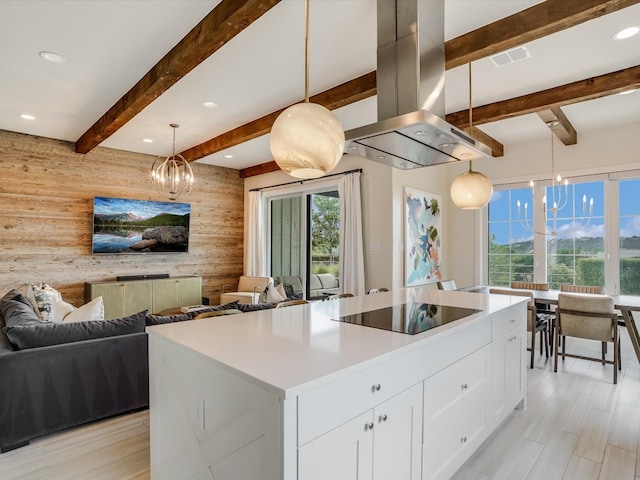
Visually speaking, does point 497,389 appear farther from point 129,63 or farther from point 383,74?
point 129,63

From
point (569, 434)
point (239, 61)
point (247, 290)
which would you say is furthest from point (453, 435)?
point (247, 290)

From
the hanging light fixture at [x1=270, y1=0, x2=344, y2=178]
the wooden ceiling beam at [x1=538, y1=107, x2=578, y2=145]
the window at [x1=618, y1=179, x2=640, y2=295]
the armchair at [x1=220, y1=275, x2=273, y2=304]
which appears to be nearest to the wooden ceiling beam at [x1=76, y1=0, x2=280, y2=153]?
the hanging light fixture at [x1=270, y1=0, x2=344, y2=178]

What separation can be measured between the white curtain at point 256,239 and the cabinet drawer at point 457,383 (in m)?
5.05

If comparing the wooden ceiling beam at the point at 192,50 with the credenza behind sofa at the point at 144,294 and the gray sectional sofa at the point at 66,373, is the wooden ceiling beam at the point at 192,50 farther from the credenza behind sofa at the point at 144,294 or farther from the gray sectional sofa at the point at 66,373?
the credenza behind sofa at the point at 144,294

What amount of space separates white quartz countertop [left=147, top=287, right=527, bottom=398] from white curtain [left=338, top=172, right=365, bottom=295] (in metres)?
2.72

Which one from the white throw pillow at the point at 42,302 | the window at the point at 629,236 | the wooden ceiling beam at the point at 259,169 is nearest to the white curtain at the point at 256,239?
the wooden ceiling beam at the point at 259,169

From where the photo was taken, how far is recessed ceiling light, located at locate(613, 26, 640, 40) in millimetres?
2561

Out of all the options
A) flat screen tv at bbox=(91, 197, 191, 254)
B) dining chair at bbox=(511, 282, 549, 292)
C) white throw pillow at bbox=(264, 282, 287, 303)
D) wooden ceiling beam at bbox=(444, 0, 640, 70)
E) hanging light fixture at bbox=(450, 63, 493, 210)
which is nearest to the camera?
wooden ceiling beam at bbox=(444, 0, 640, 70)

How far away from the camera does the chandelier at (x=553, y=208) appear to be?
509cm

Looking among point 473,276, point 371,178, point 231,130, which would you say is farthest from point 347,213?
point 473,276

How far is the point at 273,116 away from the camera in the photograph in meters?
4.12

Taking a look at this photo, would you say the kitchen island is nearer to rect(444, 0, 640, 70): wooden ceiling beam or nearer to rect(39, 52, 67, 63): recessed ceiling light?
rect(444, 0, 640, 70): wooden ceiling beam

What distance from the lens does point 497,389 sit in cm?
249

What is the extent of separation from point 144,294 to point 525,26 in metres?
5.48
